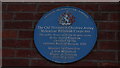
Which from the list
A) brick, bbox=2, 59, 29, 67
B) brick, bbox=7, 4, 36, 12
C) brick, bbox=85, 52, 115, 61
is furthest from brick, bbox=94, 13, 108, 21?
brick, bbox=2, 59, 29, 67

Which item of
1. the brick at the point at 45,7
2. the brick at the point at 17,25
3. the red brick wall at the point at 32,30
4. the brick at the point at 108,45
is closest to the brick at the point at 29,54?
the red brick wall at the point at 32,30

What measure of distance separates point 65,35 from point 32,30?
426 millimetres

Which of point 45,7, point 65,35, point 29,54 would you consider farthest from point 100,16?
point 29,54

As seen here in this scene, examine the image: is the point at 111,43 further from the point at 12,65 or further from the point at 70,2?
the point at 12,65

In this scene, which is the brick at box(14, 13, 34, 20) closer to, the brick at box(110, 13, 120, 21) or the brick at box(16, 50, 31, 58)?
the brick at box(16, 50, 31, 58)

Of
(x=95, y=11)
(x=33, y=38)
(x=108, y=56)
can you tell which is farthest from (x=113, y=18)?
(x=33, y=38)

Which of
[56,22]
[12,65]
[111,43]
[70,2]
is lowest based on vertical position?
[12,65]

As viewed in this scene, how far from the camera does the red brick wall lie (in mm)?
3270

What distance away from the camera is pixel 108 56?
327 centimetres

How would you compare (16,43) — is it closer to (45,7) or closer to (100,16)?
(45,7)

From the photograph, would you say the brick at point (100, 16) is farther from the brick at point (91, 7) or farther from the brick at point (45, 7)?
the brick at point (45, 7)

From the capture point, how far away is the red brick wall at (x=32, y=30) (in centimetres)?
327

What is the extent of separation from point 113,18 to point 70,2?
568 mm

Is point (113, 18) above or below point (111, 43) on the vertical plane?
above
